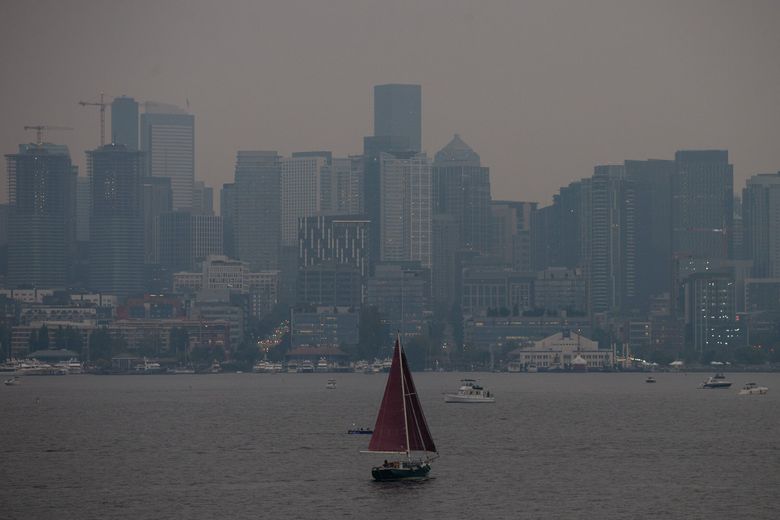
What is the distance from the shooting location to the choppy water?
105500mm

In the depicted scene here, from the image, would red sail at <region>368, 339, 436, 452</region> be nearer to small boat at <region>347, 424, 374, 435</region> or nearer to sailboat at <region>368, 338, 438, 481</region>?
sailboat at <region>368, 338, 438, 481</region>

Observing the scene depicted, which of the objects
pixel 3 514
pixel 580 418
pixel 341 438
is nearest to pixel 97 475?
pixel 3 514

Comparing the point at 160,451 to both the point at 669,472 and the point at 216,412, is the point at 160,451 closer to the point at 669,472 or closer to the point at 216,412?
the point at 669,472

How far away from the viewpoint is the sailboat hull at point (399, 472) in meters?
113

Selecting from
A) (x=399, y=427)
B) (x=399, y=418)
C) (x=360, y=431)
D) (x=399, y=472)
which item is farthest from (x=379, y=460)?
(x=360, y=431)

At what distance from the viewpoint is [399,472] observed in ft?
372

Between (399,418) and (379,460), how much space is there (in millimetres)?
14251

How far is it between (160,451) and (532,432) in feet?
104

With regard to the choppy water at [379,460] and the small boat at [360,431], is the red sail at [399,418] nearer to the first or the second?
the choppy water at [379,460]

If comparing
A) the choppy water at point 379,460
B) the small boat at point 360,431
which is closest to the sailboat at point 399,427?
the choppy water at point 379,460

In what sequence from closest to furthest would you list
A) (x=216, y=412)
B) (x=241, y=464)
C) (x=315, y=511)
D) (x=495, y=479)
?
(x=315, y=511) < (x=495, y=479) < (x=241, y=464) < (x=216, y=412)

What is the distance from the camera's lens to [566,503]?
351ft

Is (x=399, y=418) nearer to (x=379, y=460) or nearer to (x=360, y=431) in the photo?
(x=379, y=460)

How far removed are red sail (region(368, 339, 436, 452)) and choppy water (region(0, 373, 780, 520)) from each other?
2.33 meters
